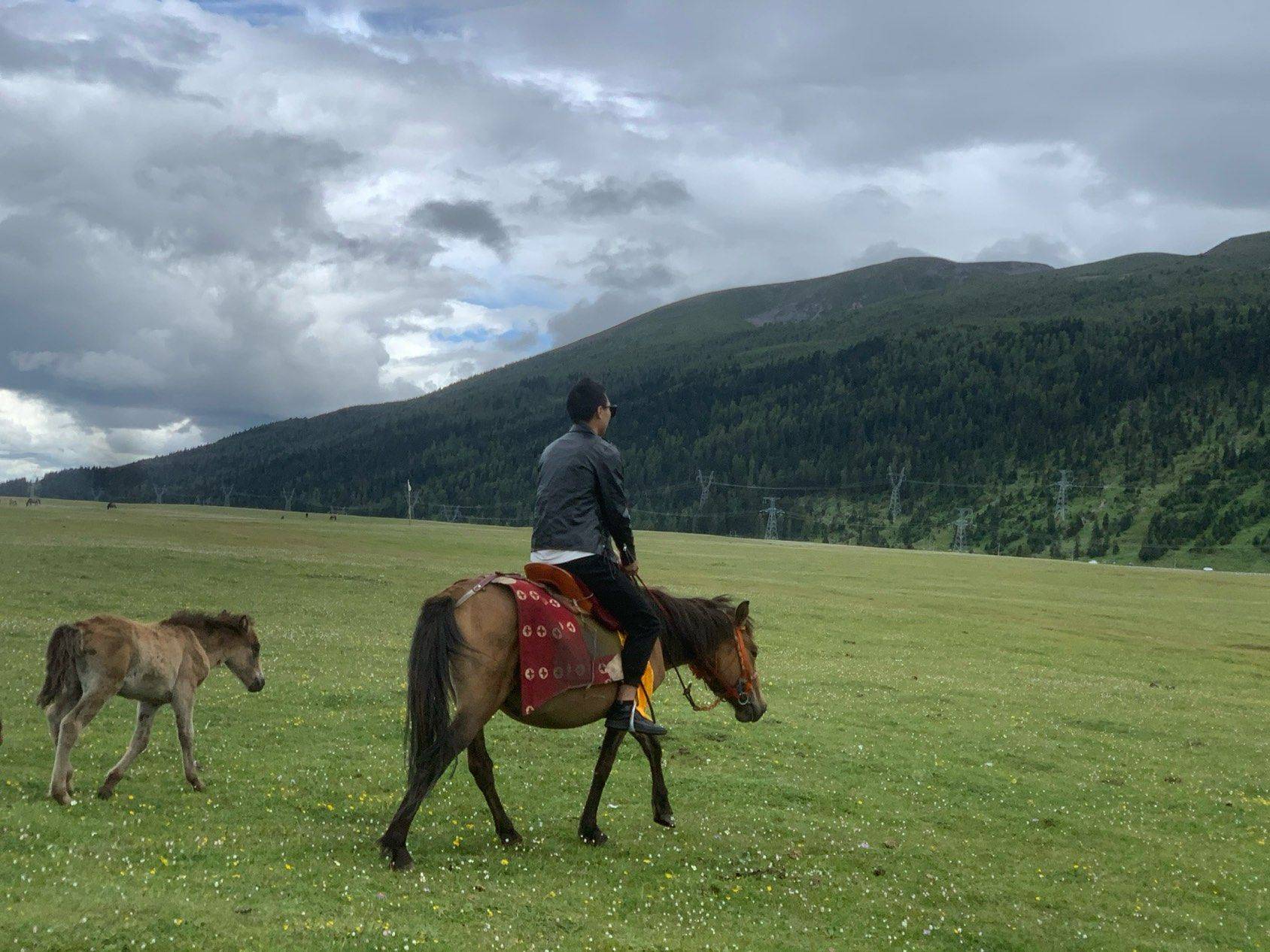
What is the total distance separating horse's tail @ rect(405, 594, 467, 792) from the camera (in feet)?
30.2

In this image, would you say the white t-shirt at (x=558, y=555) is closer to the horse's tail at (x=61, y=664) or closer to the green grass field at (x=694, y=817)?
the green grass field at (x=694, y=817)

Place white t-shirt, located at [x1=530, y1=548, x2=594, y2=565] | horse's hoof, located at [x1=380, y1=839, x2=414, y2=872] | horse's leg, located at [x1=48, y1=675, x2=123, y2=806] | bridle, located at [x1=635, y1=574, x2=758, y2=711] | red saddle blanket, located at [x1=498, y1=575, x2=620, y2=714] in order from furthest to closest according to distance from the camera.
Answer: bridle, located at [x1=635, y1=574, x2=758, y2=711]
horse's leg, located at [x1=48, y1=675, x2=123, y2=806]
white t-shirt, located at [x1=530, y1=548, x2=594, y2=565]
red saddle blanket, located at [x1=498, y1=575, x2=620, y2=714]
horse's hoof, located at [x1=380, y1=839, x2=414, y2=872]

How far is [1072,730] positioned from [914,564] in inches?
2393

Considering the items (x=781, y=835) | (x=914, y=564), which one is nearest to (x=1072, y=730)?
(x=781, y=835)

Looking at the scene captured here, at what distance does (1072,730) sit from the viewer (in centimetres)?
2016

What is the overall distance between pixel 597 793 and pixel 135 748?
5.33m

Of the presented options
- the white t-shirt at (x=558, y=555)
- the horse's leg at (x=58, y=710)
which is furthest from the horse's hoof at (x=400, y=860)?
the horse's leg at (x=58, y=710)

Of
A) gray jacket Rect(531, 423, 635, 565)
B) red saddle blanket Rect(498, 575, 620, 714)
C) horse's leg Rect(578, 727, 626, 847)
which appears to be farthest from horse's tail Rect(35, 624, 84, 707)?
horse's leg Rect(578, 727, 626, 847)

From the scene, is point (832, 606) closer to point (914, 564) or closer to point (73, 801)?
point (73, 801)

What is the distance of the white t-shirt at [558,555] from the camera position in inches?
404

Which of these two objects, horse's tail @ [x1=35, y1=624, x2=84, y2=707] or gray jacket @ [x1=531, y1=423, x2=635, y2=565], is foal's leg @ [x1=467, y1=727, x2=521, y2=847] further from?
horse's tail @ [x1=35, y1=624, x2=84, y2=707]

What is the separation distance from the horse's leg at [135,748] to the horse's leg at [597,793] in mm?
5077

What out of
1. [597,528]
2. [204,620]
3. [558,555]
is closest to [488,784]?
[558,555]

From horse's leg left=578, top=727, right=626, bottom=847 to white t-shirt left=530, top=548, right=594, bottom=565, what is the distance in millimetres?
1885
